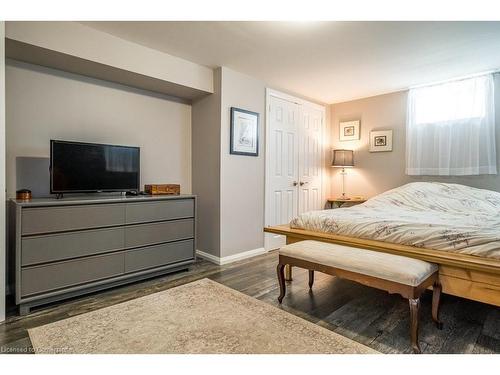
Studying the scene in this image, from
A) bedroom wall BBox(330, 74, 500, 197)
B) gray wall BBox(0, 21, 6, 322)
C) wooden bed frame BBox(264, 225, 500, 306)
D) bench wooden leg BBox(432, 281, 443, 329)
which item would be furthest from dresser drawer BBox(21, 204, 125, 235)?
bedroom wall BBox(330, 74, 500, 197)

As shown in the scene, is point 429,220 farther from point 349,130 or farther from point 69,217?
point 69,217

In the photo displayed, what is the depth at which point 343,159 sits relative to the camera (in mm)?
4574

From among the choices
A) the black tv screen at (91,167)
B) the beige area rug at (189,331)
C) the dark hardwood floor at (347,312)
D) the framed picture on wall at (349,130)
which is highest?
the framed picture on wall at (349,130)

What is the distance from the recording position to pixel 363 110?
4605mm

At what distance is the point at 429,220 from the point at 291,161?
217 centimetres

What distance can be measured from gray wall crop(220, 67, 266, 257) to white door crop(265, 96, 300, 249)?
0.16m

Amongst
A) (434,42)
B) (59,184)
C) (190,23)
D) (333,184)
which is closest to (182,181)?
(59,184)

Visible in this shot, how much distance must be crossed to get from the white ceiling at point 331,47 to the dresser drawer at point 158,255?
78.4 inches

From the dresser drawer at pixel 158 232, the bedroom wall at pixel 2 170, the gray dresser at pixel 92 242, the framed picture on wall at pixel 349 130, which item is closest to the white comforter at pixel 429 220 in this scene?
the dresser drawer at pixel 158 232

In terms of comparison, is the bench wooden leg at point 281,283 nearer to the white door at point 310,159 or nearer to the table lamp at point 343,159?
the white door at point 310,159

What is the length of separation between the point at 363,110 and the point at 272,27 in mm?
2745

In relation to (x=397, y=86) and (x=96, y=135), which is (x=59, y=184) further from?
(x=397, y=86)

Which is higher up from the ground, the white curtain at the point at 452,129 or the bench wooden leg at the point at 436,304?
the white curtain at the point at 452,129

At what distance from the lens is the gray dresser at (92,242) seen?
6.83 ft
